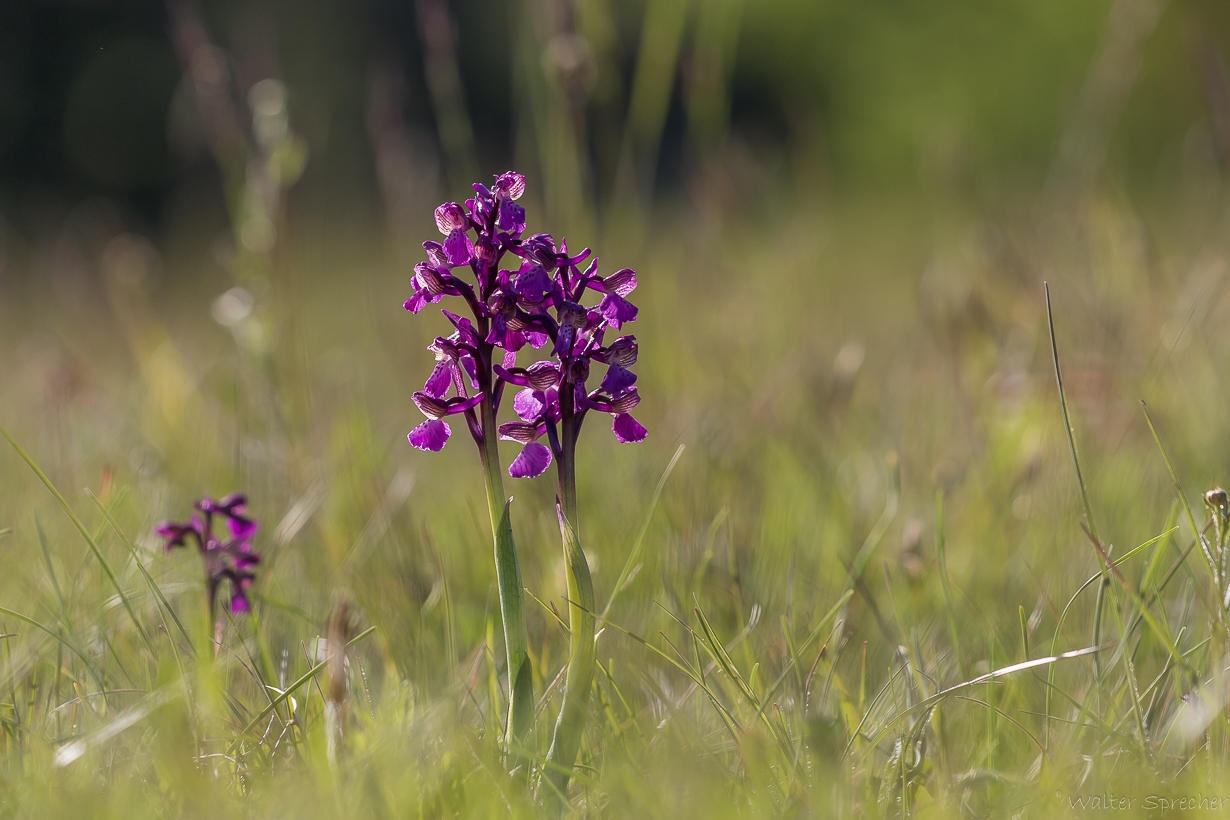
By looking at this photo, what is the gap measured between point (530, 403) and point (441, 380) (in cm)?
11

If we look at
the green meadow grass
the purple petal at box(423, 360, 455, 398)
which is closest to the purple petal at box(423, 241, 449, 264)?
the purple petal at box(423, 360, 455, 398)

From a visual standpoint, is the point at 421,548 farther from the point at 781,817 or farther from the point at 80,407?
the point at 80,407

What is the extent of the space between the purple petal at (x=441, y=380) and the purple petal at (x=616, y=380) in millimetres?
190

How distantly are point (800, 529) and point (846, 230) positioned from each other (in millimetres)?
7721

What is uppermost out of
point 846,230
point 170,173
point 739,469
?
point 170,173

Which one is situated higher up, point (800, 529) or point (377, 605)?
point (377, 605)

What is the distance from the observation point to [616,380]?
3.71 feet

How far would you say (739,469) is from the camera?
85.3 inches

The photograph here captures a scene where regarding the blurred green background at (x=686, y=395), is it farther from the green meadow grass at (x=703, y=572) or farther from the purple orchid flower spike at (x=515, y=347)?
the purple orchid flower spike at (x=515, y=347)

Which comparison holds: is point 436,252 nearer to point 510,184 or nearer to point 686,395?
point 510,184

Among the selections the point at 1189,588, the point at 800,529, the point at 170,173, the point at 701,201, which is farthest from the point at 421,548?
the point at 170,173

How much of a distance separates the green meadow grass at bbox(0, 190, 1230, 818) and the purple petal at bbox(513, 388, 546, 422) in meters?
0.20

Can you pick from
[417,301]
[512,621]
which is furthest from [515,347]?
[512,621]

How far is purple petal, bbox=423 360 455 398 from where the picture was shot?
45.3 inches
